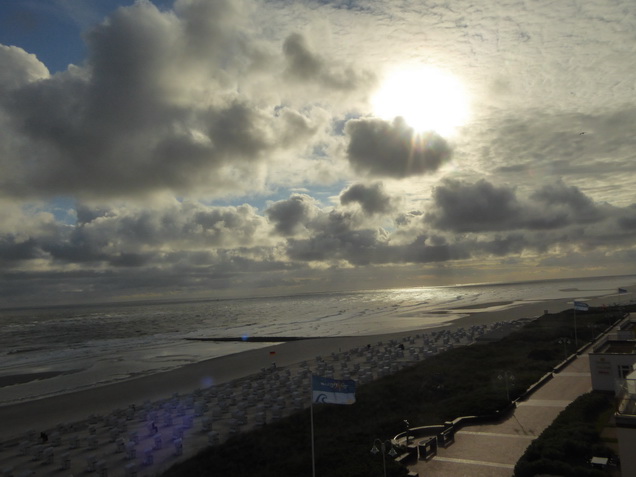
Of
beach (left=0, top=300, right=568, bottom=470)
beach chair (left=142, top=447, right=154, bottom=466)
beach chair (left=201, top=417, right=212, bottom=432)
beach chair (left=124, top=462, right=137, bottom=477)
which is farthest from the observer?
beach (left=0, top=300, right=568, bottom=470)

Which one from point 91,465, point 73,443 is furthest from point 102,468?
point 73,443

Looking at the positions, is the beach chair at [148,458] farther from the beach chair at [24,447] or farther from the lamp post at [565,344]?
the lamp post at [565,344]

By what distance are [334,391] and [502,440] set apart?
27.7 feet

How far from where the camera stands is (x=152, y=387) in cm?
4044

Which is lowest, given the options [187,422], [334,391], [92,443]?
[187,422]

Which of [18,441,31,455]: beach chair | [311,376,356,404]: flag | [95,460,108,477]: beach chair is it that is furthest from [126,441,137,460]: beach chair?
[311,376,356,404]: flag

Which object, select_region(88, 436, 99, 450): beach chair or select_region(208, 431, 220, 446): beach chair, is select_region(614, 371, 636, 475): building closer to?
select_region(208, 431, 220, 446): beach chair

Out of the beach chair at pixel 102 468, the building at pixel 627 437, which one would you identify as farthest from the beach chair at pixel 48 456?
the building at pixel 627 437

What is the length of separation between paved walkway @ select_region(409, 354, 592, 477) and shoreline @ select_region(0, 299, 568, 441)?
2430 centimetres

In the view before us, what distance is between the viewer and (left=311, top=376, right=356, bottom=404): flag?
600 inches

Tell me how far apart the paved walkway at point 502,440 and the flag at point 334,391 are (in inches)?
154

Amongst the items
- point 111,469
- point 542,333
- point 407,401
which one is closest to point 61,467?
point 111,469

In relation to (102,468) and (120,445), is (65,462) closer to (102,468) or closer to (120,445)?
(102,468)

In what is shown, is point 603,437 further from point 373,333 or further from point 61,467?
point 373,333
